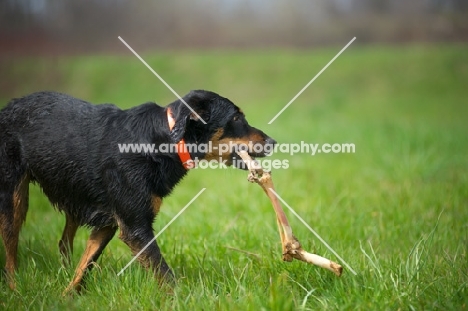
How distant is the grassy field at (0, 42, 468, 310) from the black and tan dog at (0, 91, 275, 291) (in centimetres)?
25

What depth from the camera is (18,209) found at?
12.9 feet

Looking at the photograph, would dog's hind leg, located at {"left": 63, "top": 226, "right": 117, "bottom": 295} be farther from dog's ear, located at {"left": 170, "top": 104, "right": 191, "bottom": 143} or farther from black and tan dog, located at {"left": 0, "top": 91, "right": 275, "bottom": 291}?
dog's ear, located at {"left": 170, "top": 104, "right": 191, "bottom": 143}

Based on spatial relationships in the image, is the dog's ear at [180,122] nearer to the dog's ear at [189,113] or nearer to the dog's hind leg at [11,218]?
the dog's ear at [189,113]

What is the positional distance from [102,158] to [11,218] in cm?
88

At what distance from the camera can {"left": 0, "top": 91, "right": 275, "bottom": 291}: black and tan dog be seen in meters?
3.54

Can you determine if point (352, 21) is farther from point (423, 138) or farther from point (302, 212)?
point (302, 212)

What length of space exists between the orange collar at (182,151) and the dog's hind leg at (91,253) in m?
0.70

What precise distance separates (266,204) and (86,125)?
8.15 ft

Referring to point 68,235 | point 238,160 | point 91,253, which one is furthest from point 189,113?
point 68,235

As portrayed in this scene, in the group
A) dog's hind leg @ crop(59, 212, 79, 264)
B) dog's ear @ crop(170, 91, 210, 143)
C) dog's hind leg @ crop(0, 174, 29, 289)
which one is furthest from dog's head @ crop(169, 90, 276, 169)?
dog's hind leg @ crop(0, 174, 29, 289)

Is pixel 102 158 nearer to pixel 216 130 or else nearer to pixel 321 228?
pixel 216 130

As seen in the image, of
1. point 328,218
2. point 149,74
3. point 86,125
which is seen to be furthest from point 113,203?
point 149,74

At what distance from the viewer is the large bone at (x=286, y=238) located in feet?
10.2

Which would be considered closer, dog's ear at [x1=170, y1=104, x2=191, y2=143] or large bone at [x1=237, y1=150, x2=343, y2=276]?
large bone at [x1=237, y1=150, x2=343, y2=276]
